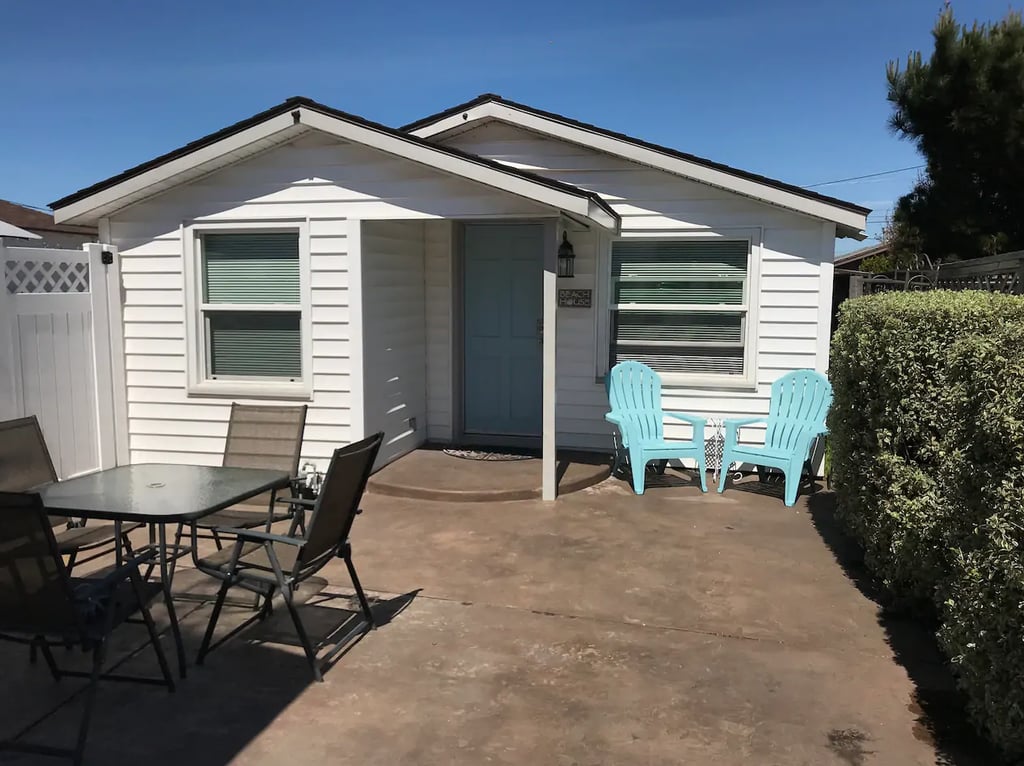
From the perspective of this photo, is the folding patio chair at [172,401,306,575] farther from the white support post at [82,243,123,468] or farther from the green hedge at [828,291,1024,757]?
the green hedge at [828,291,1024,757]

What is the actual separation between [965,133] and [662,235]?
19.5 ft

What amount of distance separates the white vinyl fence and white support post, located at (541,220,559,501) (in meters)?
3.70

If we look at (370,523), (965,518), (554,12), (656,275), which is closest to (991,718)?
(965,518)

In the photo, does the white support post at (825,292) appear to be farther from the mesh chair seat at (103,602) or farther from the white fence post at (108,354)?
the white fence post at (108,354)

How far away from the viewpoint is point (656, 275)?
7273mm

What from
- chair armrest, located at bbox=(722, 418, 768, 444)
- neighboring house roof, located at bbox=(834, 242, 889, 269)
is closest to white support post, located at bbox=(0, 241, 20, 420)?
chair armrest, located at bbox=(722, 418, 768, 444)

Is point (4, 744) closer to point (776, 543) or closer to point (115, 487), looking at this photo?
point (115, 487)

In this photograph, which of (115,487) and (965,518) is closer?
(965,518)

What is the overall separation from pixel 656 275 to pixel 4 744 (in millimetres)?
5954

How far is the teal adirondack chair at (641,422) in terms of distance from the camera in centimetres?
657

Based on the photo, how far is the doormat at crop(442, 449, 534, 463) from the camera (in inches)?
291

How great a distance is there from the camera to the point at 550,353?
6027 mm

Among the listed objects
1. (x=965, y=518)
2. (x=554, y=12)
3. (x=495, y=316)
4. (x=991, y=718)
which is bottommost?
(x=991, y=718)

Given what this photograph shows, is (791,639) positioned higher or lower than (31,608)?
lower
